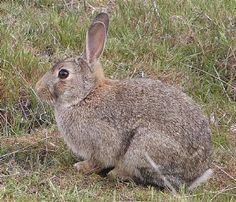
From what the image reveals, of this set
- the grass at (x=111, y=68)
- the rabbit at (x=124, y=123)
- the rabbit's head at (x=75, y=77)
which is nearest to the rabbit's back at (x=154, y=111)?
the rabbit at (x=124, y=123)

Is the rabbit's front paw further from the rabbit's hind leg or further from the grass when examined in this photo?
the rabbit's hind leg

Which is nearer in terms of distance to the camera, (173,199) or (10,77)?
(173,199)

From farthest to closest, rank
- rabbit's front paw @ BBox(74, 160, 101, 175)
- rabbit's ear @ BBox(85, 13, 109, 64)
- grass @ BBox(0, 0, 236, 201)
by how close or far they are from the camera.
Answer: rabbit's ear @ BBox(85, 13, 109, 64) → rabbit's front paw @ BBox(74, 160, 101, 175) → grass @ BBox(0, 0, 236, 201)

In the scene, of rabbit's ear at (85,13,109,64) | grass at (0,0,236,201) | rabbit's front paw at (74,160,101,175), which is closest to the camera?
grass at (0,0,236,201)

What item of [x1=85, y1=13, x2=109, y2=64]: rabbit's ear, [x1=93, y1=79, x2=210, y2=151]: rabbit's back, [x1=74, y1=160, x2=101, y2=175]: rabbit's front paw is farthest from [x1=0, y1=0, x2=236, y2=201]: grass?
[x1=85, y1=13, x2=109, y2=64]: rabbit's ear

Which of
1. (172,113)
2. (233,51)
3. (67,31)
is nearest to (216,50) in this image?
(233,51)

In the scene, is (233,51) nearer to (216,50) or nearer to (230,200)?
(216,50)

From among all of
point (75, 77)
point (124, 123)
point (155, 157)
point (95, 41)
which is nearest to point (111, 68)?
point (95, 41)
